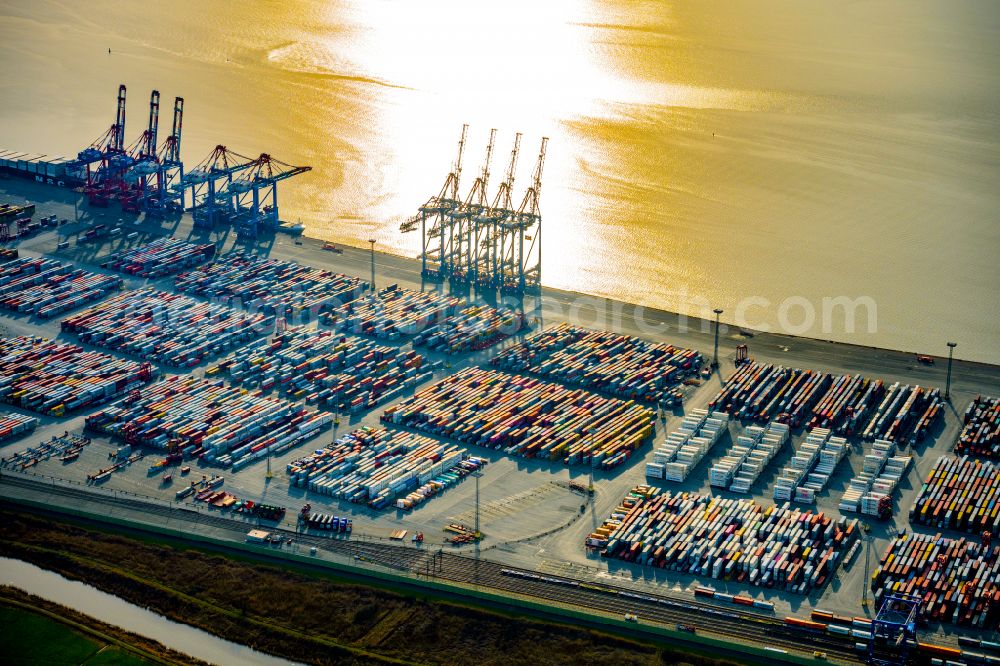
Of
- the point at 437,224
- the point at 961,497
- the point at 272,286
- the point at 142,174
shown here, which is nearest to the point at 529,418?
the point at 961,497

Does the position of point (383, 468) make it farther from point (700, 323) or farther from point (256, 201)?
point (256, 201)

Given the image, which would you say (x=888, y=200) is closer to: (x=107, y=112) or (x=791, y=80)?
(x=791, y=80)

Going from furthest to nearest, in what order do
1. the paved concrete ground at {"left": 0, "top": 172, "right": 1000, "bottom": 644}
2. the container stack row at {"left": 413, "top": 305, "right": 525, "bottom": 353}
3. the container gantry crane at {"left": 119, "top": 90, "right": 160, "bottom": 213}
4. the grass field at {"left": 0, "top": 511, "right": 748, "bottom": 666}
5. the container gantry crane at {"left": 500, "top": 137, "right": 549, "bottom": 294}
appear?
the container gantry crane at {"left": 119, "top": 90, "right": 160, "bottom": 213}, the container gantry crane at {"left": 500, "top": 137, "right": 549, "bottom": 294}, the container stack row at {"left": 413, "top": 305, "right": 525, "bottom": 353}, the paved concrete ground at {"left": 0, "top": 172, "right": 1000, "bottom": 644}, the grass field at {"left": 0, "top": 511, "right": 748, "bottom": 666}

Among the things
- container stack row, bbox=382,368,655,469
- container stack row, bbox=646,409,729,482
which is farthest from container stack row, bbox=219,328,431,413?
container stack row, bbox=646,409,729,482

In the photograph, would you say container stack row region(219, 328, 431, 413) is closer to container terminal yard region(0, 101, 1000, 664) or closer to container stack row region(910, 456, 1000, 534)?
container terminal yard region(0, 101, 1000, 664)

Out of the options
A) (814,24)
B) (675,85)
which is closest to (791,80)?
(675,85)

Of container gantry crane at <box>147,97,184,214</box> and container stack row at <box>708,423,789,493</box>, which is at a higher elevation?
container gantry crane at <box>147,97,184,214</box>

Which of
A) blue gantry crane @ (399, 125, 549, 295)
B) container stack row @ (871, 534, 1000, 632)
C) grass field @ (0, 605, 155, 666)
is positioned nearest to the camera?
container stack row @ (871, 534, 1000, 632)
